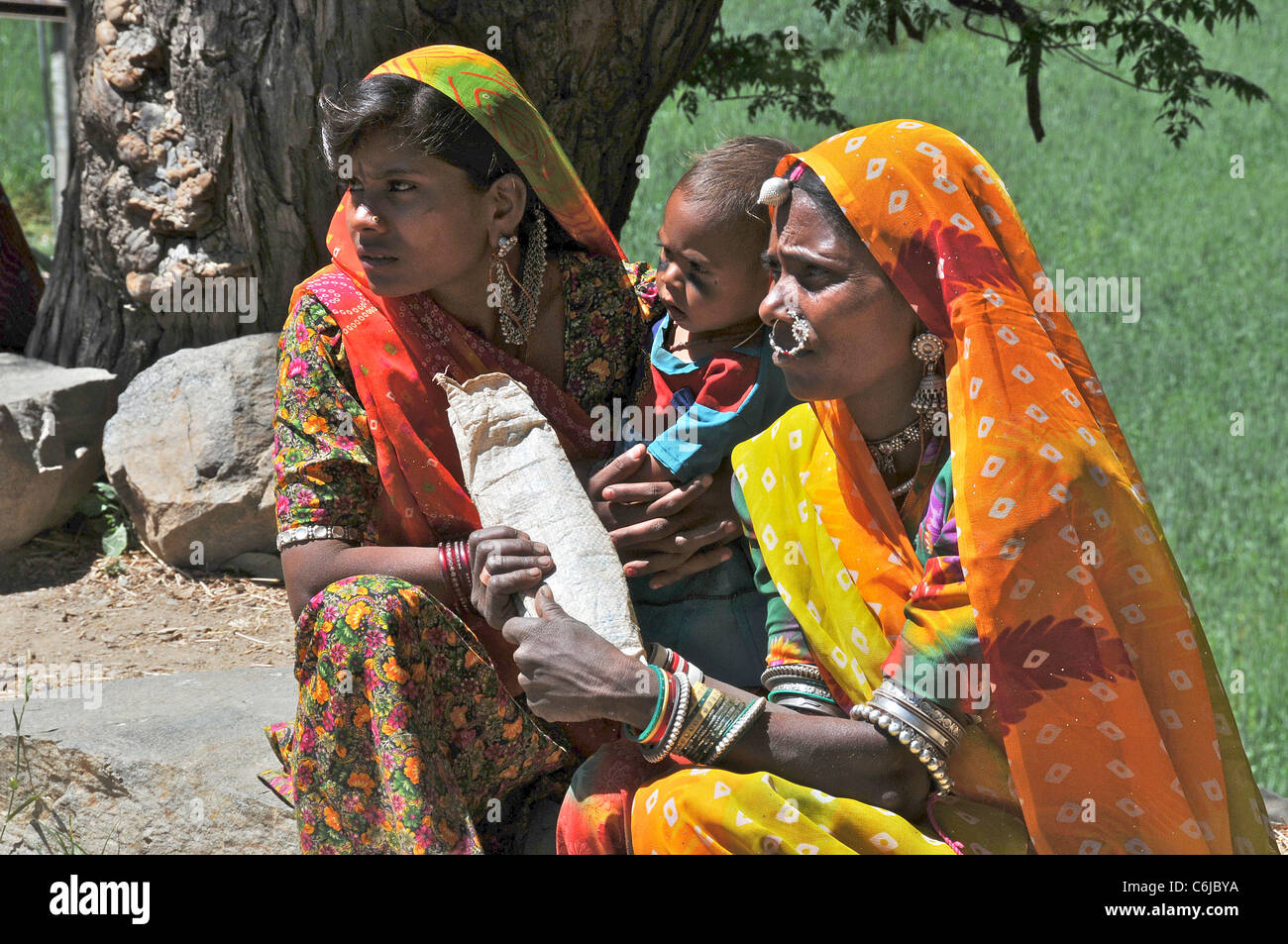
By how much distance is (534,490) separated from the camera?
2.85 meters

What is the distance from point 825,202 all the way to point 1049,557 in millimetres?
789

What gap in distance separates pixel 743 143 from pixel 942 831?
1.62 meters

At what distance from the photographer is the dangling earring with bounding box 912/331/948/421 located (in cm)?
247

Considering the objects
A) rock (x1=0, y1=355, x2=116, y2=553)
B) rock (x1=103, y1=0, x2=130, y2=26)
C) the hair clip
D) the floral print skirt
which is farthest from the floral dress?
rock (x1=103, y1=0, x2=130, y2=26)

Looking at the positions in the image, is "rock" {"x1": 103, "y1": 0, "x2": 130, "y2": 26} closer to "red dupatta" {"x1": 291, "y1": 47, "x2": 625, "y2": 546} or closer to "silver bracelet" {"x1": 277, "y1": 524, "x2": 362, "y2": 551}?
"red dupatta" {"x1": 291, "y1": 47, "x2": 625, "y2": 546}

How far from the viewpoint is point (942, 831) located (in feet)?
8.14

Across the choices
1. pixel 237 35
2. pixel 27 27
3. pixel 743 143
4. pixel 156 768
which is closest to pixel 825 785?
pixel 743 143

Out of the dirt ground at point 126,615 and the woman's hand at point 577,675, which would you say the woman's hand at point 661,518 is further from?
the dirt ground at point 126,615

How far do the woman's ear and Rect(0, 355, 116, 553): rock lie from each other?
8.27 feet

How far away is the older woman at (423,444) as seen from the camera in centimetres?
275

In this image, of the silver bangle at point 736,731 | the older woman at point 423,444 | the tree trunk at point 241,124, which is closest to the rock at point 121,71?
the tree trunk at point 241,124

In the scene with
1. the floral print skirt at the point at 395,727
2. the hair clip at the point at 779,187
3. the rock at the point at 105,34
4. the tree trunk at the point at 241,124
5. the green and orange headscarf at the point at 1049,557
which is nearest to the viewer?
the green and orange headscarf at the point at 1049,557

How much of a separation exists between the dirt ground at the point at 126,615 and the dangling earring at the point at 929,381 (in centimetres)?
244

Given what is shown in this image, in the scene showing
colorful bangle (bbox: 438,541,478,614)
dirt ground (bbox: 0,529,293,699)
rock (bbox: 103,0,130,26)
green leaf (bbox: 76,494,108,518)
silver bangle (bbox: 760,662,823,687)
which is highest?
rock (bbox: 103,0,130,26)
